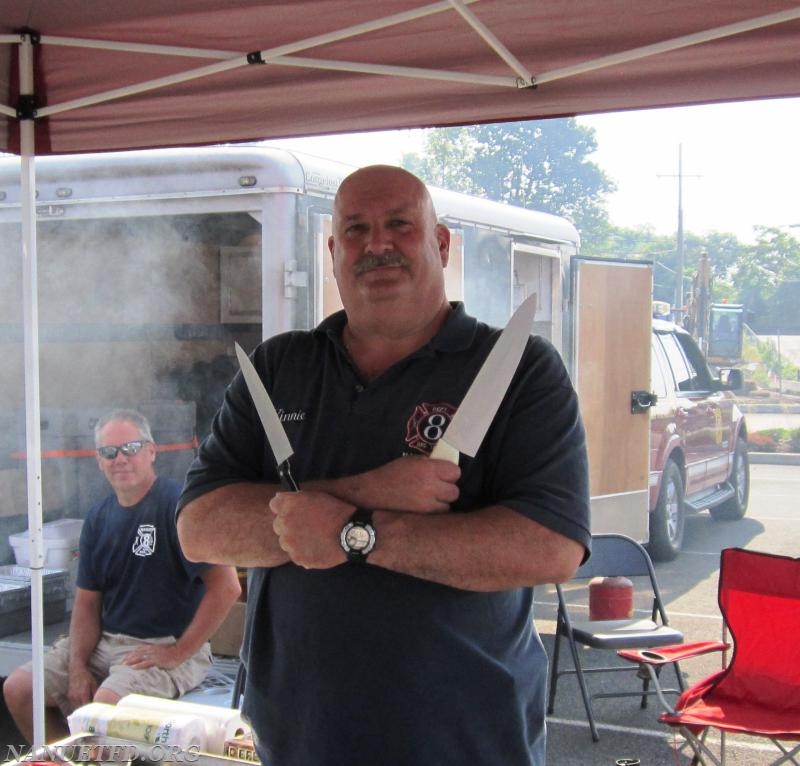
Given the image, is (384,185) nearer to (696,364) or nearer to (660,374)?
(660,374)

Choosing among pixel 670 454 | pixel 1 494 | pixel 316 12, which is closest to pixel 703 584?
pixel 670 454

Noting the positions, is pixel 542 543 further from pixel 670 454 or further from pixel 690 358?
pixel 690 358

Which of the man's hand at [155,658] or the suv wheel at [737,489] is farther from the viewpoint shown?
the suv wheel at [737,489]

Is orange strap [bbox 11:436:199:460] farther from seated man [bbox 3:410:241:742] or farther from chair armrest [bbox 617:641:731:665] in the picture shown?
chair armrest [bbox 617:641:731:665]

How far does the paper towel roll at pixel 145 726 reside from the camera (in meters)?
2.54

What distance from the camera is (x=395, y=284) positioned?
1.90 metres

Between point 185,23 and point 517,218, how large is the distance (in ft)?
13.1

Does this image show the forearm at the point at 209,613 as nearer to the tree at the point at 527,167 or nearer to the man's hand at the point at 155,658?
the man's hand at the point at 155,658

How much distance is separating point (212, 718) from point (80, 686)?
1244mm

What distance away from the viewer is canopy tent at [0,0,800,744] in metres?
2.39

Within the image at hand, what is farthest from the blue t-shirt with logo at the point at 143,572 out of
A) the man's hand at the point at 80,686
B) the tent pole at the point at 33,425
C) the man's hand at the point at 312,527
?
the man's hand at the point at 312,527

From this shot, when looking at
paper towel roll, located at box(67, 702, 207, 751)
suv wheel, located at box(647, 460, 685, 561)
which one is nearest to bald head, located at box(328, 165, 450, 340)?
paper towel roll, located at box(67, 702, 207, 751)

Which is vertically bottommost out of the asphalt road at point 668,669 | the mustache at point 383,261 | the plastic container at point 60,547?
the asphalt road at point 668,669

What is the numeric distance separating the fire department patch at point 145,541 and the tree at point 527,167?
104 feet
